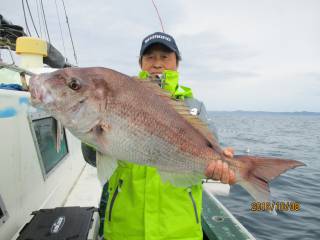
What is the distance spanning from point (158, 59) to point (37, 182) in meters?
2.22

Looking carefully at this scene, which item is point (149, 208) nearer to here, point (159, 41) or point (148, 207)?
point (148, 207)

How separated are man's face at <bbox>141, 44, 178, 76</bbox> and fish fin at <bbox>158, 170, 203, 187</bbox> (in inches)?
48.4

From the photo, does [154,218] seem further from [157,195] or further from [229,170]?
[229,170]

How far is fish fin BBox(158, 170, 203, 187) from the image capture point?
239 centimetres

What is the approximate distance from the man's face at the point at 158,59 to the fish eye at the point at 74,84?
4.17 feet

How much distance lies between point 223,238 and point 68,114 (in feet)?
9.05

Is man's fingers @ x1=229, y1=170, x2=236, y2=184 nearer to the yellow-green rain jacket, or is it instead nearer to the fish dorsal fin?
the fish dorsal fin

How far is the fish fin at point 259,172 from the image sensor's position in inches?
93.0

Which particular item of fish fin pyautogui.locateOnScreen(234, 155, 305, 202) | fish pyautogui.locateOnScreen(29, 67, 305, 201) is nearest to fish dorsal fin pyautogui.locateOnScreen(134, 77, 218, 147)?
fish pyautogui.locateOnScreen(29, 67, 305, 201)

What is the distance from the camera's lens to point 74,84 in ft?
6.75

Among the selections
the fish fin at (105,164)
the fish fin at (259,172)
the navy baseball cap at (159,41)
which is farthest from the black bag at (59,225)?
the navy baseball cap at (159,41)

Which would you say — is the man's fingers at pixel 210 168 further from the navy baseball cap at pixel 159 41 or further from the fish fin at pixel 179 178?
the navy baseball cap at pixel 159 41

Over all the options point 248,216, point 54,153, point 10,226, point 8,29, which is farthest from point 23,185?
point 248,216
